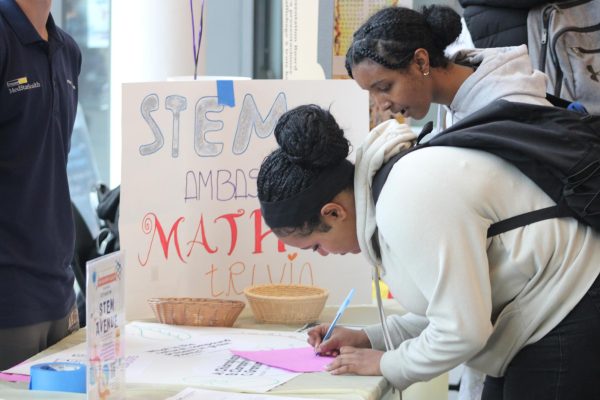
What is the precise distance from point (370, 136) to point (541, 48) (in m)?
0.86

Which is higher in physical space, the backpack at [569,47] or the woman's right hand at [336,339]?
the backpack at [569,47]

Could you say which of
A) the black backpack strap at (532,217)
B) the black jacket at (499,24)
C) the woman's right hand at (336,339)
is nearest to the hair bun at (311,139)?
the black backpack strap at (532,217)

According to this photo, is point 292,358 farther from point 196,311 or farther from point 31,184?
point 31,184

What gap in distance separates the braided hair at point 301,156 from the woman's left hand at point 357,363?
0.25m

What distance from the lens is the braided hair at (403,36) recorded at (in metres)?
1.82

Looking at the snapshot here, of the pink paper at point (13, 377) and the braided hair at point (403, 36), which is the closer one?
the pink paper at point (13, 377)

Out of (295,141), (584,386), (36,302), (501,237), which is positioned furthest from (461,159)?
(36,302)

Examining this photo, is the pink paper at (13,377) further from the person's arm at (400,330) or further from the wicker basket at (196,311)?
the person's arm at (400,330)

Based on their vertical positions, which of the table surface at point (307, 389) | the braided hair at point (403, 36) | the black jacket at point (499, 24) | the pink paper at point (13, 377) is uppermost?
the black jacket at point (499, 24)

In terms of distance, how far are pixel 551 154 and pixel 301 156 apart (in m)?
0.40

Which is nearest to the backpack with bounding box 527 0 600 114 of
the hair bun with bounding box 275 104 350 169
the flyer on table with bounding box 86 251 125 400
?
the hair bun with bounding box 275 104 350 169

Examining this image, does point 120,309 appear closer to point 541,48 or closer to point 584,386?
point 584,386

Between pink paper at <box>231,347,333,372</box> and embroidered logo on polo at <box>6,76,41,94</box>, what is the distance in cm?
67

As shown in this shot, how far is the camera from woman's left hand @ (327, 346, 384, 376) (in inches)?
62.3
